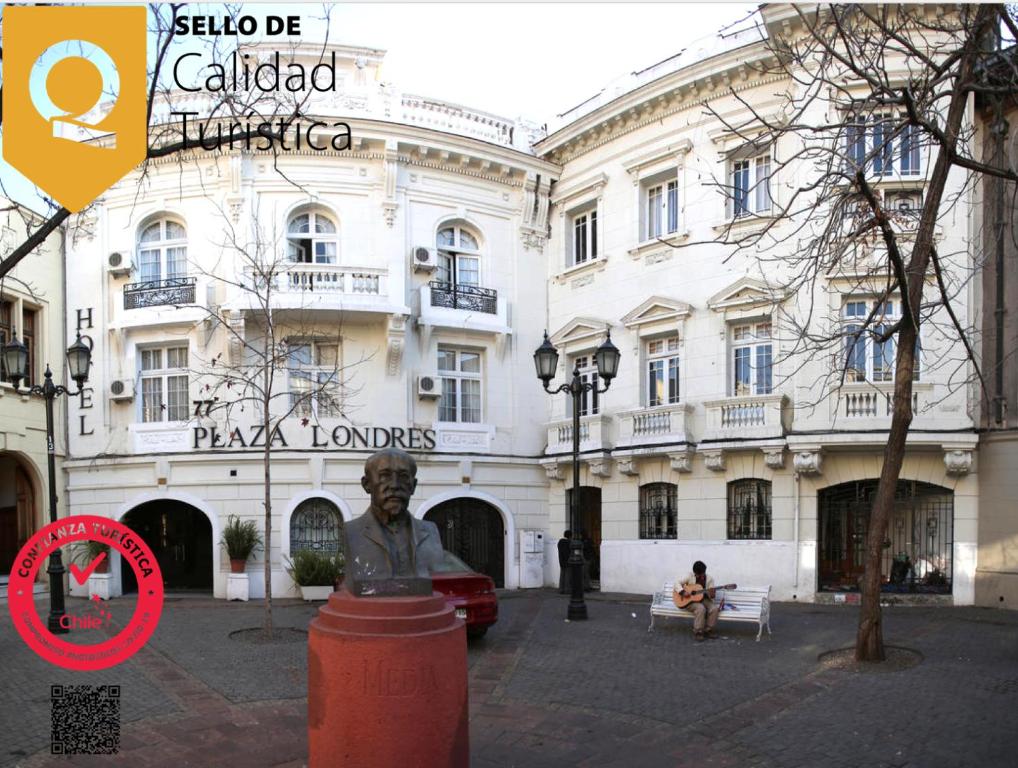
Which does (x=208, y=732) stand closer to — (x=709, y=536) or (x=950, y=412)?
(x=709, y=536)

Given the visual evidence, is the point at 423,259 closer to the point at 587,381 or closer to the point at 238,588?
the point at 587,381

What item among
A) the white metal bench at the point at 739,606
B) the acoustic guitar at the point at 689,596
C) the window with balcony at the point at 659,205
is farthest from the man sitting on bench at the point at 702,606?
the window with balcony at the point at 659,205

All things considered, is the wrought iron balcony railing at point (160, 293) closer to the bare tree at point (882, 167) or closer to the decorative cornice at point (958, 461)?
the bare tree at point (882, 167)

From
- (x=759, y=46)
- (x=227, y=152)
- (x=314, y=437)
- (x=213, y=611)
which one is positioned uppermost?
(x=759, y=46)

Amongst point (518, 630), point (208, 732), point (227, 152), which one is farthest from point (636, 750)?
point (227, 152)

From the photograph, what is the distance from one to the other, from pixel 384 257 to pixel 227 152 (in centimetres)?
436

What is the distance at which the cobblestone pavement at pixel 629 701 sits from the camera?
7.54 m

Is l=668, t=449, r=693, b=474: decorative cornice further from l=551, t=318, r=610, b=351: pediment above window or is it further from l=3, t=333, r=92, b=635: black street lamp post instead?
l=3, t=333, r=92, b=635: black street lamp post

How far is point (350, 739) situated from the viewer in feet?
20.0

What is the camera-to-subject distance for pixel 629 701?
939 cm

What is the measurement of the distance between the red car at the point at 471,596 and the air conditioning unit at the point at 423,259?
978cm

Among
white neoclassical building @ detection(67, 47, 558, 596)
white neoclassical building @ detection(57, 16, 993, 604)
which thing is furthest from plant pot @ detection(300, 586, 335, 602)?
white neoclassical building @ detection(67, 47, 558, 596)

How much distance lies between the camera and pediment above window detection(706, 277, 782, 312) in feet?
59.3

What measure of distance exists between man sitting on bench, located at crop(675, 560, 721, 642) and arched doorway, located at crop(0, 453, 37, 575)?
1624cm
